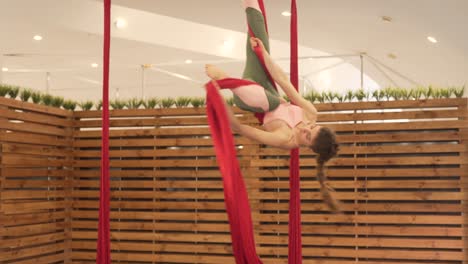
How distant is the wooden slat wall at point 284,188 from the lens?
6.24 metres

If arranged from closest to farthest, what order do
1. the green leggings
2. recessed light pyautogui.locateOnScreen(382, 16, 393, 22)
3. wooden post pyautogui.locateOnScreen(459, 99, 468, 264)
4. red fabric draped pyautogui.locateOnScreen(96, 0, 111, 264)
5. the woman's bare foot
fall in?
the woman's bare foot, the green leggings, red fabric draped pyautogui.locateOnScreen(96, 0, 111, 264), wooden post pyautogui.locateOnScreen(459, 99, 468, 264), recessed light pyautogui.locateOnScreen(382, 16, 393, 22)

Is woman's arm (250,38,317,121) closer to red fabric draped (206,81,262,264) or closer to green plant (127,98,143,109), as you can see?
red fabric draped (206,81,262,264)

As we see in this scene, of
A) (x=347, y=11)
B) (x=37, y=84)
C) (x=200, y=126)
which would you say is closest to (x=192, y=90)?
(x=37, y=84)

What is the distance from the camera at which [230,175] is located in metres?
2.86

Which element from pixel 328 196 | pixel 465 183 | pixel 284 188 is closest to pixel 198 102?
pixel 284 188

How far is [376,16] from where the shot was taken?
668cm

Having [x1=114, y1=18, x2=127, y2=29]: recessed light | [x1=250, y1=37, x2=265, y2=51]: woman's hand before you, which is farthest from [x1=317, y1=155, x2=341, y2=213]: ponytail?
[x1=114, y1=18, x2=127, y2=29]: recessed light

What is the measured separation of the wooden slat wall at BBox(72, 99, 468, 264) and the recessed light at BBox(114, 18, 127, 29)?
3.67 feet

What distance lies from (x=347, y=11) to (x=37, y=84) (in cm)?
540

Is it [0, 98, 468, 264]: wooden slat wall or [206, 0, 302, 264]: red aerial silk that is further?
[0, 98, 468, 264]: wooden slat wall

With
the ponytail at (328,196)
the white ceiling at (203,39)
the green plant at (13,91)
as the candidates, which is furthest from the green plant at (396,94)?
the green plant at (13,91)

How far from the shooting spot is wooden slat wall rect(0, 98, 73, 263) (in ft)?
20.2

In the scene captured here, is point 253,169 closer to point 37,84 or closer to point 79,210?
point 79,210

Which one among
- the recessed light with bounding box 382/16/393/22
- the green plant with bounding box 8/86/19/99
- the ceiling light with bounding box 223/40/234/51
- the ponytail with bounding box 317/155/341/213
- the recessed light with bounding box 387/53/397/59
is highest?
the ceiling light with bounding box 223/40/234/51
